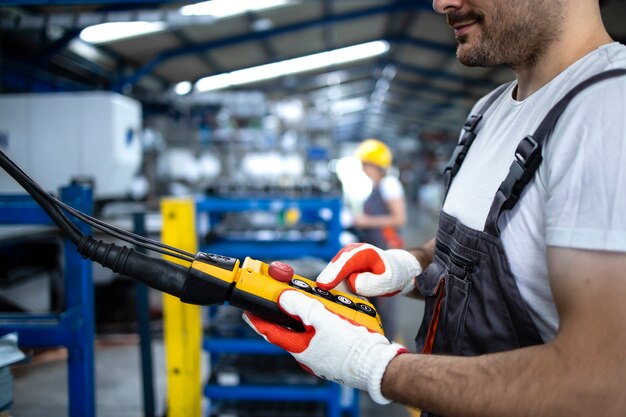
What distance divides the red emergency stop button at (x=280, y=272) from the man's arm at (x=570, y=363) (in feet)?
1.24

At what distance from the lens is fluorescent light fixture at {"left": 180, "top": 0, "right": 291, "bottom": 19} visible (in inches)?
217

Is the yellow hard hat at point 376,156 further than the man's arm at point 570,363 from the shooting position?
Yes

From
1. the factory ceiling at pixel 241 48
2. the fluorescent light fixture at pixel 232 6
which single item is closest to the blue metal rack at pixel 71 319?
the factory ceiling at pixel 241 48

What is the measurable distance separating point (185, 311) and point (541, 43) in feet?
6.04

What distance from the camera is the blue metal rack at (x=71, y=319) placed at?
1.31 meters

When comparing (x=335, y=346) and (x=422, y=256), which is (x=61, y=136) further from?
(x=335, y=346)

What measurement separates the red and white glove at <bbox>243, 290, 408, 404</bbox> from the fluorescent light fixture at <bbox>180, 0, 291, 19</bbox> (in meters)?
5.25

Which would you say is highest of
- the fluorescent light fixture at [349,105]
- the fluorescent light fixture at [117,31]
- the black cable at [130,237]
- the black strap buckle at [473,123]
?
the fluorescent light fixture at [349,105]

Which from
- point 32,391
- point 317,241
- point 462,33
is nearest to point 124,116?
point 317,241

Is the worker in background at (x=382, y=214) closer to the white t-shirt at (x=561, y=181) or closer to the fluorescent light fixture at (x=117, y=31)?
the white t-shirt at (x=561, y=181)

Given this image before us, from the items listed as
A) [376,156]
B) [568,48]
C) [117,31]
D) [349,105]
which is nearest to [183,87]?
[117,31]

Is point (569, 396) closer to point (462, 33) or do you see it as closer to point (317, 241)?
point (462, 33)

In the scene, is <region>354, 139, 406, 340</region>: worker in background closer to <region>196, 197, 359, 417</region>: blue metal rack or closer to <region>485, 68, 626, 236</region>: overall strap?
<region>196, 197, 359, 417</region>: blue metal rack

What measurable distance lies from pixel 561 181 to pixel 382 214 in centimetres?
323
